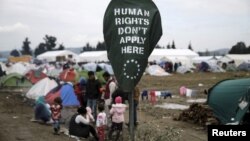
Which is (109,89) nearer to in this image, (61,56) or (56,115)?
(56,115)

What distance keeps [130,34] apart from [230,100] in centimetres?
704

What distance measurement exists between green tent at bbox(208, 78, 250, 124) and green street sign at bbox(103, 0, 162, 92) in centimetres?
619

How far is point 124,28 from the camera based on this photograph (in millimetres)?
5996

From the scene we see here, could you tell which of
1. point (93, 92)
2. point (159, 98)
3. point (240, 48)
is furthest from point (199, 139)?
point (240, 48)

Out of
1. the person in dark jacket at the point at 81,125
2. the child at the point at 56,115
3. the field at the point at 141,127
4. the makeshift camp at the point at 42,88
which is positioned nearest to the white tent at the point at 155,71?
the field at the point at 141,127

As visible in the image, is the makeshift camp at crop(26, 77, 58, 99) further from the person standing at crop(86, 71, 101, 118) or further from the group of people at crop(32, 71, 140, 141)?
the person standing at crop(86, 71, 101, 118)

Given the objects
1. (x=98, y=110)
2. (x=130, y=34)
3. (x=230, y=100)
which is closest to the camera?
(x=130, y=34)

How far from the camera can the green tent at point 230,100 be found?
1166cm

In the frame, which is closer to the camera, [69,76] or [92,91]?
[92,91]

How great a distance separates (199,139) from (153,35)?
601 centimetres

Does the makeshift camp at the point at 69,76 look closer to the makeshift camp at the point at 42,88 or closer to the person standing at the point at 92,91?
the makeshift camp at the point at 42,88

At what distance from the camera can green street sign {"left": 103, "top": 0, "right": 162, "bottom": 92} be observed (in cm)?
598

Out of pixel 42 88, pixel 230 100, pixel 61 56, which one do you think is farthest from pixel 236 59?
pixel 230 100

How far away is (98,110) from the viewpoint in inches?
473
